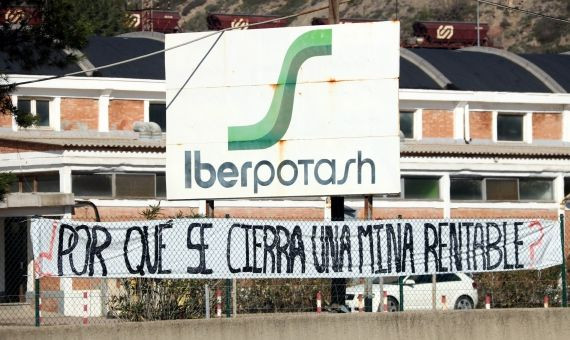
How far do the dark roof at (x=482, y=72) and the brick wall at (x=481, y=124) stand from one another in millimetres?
1124

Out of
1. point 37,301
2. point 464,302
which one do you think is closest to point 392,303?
point 464,302

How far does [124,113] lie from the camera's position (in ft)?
166

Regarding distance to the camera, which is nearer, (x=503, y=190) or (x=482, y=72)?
(x=503, y=190)

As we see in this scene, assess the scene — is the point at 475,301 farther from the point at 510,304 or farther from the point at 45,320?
the point at 45,320

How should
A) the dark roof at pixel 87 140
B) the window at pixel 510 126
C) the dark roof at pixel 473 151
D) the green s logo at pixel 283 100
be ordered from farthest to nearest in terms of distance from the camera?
1. the window at pixel 510 126
2. the dark roof at pixel 473 151
3. the dark roof at pixel 87 140
4. the green s logo at pixel 283 100

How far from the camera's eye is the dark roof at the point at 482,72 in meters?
56.2

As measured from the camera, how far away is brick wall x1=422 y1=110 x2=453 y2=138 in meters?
54.3

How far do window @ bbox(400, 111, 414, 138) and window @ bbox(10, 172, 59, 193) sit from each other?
56.3 feet

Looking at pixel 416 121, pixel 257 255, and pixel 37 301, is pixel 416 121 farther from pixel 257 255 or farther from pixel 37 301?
pixel 37 301

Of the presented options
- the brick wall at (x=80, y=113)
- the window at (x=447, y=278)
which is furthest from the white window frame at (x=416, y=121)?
the window at (x=447, y=278)

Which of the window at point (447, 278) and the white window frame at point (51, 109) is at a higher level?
the white window frame at point (51, 109)

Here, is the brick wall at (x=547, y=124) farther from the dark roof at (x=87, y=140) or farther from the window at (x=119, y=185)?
the window at (x=119, y=185)

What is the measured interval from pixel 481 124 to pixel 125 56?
47.5ft

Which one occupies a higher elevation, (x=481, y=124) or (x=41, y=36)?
(x=41, y=36)
